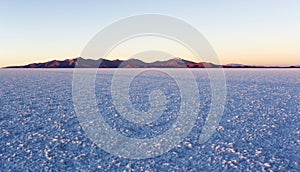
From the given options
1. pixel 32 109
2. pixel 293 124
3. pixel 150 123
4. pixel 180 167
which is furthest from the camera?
pixel 32 109

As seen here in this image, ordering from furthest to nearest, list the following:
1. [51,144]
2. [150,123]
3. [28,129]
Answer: [150,123], [28,129], [51,144]

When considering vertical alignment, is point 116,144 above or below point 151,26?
below

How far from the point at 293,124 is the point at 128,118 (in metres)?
5.15

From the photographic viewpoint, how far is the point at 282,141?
5660 millimetres

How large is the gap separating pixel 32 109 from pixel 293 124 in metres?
9.15

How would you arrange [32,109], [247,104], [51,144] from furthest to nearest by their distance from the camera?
1. [247,104]
2. [32,109]
3. [51,144]

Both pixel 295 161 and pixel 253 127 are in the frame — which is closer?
pixel 295 161

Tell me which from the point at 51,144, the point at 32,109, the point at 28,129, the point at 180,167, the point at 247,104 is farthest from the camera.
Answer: the point at 247,104

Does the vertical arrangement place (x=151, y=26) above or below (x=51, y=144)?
above

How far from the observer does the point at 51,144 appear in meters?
5.53

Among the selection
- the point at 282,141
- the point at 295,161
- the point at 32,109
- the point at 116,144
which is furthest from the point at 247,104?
the point at 32,109

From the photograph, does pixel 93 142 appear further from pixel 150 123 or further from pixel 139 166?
pixel 150 123

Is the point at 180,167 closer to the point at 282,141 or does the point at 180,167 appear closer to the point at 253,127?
the point at 282,141

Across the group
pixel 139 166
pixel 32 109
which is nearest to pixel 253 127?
pixel 139 166
